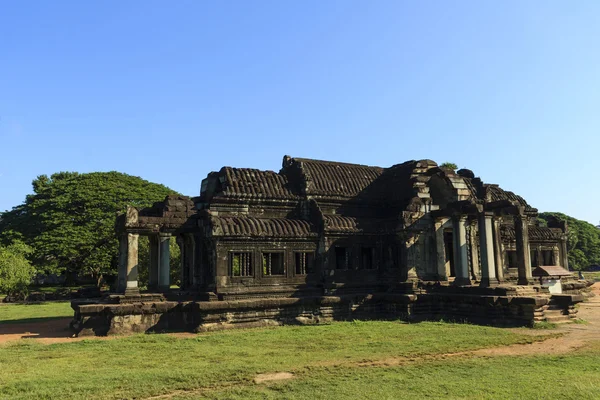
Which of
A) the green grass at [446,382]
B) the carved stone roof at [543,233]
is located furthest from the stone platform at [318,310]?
the carved stone roof at [543,233]

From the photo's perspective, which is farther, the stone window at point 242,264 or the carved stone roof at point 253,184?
the carved stone roof at point 253,184

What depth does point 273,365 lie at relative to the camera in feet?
33.6

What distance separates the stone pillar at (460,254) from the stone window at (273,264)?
292 inches

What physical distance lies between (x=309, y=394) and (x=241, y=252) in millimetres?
10765

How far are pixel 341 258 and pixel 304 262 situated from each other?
2.08 m

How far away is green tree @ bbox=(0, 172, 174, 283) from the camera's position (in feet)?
121

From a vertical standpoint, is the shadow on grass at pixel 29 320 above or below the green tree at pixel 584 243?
below

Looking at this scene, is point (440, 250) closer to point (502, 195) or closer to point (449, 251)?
point (449, 251)

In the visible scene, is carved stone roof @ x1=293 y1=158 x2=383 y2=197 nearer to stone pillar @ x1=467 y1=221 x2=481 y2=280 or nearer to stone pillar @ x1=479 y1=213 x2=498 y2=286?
stone pillar @ x1=467 y1=221 x2=481 y2=280

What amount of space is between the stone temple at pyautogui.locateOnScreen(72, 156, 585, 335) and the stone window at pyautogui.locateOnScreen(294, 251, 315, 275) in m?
0.04

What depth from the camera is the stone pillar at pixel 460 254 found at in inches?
779

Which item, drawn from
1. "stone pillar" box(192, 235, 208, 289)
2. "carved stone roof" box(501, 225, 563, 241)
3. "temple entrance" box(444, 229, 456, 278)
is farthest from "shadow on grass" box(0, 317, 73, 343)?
"carved stone roof" box(501, 225, 563, 241)

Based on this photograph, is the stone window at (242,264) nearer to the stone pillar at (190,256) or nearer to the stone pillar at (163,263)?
the stone pillar at (190,256)

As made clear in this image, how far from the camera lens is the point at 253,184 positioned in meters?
20.7
